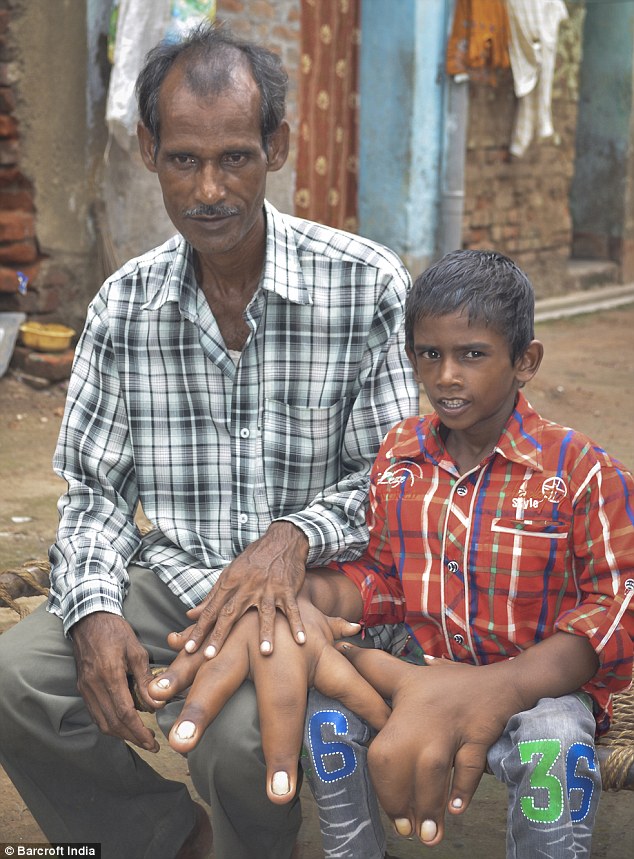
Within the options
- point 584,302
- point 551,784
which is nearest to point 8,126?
point 551,784

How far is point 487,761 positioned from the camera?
6.18 ft

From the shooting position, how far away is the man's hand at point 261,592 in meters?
2.01

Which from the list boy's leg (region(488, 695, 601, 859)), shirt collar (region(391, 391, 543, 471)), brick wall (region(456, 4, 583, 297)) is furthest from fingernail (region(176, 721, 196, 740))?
brick wall (region(456, 4, 583, 297))

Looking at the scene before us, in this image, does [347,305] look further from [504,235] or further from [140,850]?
[504,235]

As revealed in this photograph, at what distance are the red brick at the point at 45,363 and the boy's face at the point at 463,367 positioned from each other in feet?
13.6

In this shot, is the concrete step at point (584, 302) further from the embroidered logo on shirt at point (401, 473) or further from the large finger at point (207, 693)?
the large finger at point (207, 693)

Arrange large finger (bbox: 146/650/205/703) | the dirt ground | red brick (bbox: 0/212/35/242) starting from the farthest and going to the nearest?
1. red brick (bbox: 0/212/35/242)
2. the dirt ground
3. large finger (bbox: 146/650/205/703)

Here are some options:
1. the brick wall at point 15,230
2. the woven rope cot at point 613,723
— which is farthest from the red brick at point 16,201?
the woven rope cot at point 613,723

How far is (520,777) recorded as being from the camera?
1800 millimetres

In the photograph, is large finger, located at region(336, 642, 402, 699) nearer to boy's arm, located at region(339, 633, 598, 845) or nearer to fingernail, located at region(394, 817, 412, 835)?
boy's arm, located at region(339, 633, 598, 845)

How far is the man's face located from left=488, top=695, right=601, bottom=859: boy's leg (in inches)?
42.3

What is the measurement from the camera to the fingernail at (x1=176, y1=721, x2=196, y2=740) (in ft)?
6.14

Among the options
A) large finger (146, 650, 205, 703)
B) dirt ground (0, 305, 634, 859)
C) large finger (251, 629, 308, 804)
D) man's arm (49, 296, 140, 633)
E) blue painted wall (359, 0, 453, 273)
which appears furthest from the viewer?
blue painted wall (359, 0, 453, 273)

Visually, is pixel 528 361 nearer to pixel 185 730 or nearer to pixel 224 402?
pixel 224 402
